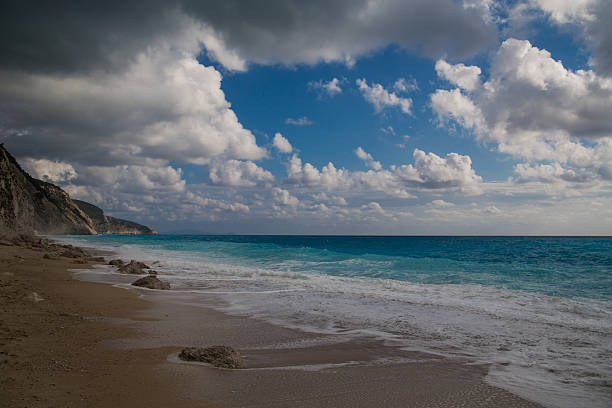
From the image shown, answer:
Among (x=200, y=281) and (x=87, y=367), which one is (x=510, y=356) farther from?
(x=200, y=281)

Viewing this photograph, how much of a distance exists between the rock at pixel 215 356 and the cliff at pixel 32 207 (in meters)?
35.1

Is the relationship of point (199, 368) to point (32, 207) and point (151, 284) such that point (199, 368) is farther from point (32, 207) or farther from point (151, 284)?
point (32, 207)

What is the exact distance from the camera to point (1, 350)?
465cm

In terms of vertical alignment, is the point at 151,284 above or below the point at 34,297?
below

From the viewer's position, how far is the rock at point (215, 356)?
4.79m

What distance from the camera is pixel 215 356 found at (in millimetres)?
4902

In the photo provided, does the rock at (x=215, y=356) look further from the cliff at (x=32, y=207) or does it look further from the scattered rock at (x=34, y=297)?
the cliff at (x=32, y=207)

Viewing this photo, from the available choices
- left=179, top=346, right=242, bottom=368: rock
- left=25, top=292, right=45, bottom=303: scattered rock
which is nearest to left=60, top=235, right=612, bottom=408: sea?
left=179, top=346, right=242, bottom=368: rock

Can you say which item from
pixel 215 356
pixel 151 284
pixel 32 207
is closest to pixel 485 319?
pixel 215 356

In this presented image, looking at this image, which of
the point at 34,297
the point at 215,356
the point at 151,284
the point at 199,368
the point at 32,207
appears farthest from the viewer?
the point at 32,207

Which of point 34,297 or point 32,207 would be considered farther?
point 32,207

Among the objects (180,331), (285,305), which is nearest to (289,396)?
(180,331)

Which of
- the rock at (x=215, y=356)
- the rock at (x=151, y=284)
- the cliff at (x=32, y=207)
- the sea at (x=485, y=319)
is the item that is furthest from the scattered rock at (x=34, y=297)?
the cliff at (x=32, y=207)

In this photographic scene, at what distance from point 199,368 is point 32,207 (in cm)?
8171
